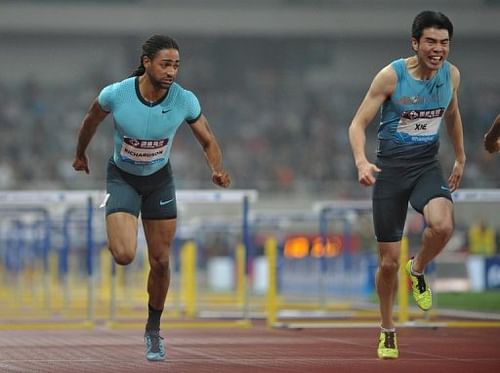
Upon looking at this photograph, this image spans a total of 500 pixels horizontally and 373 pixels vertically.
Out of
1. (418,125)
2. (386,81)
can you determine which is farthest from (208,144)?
(418,125)

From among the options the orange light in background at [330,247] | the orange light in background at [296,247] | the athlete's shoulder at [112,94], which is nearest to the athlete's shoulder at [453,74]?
the athlete's shoulder at [112,94]

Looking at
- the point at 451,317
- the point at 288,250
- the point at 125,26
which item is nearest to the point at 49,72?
the point at 125,26

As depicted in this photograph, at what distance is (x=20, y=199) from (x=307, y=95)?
26124 mm

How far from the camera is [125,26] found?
40.0 meters

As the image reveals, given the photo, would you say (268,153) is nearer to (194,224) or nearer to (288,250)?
(288,250)

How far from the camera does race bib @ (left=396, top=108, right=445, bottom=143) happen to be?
8000mm

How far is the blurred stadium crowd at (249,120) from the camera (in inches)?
1353

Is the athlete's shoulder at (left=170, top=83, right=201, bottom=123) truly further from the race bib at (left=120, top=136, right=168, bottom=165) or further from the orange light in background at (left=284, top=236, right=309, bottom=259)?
the orange light in background at (left=284, top=236, right=309, bottom=259)

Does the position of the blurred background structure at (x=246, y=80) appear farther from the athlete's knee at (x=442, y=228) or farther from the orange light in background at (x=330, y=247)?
the athlete's knee at (x=442, y=228)

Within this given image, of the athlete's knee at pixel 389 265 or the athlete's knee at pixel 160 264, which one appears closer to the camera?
the athlete's knee at pixel 389 265

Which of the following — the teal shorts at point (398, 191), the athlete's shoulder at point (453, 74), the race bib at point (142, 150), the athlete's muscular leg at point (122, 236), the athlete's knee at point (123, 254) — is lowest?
the athlete's knee at point (123, 254)

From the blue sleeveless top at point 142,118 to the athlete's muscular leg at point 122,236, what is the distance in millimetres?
335

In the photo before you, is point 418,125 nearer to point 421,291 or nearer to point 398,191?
point 398,191

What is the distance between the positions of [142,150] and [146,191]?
0.31 m
